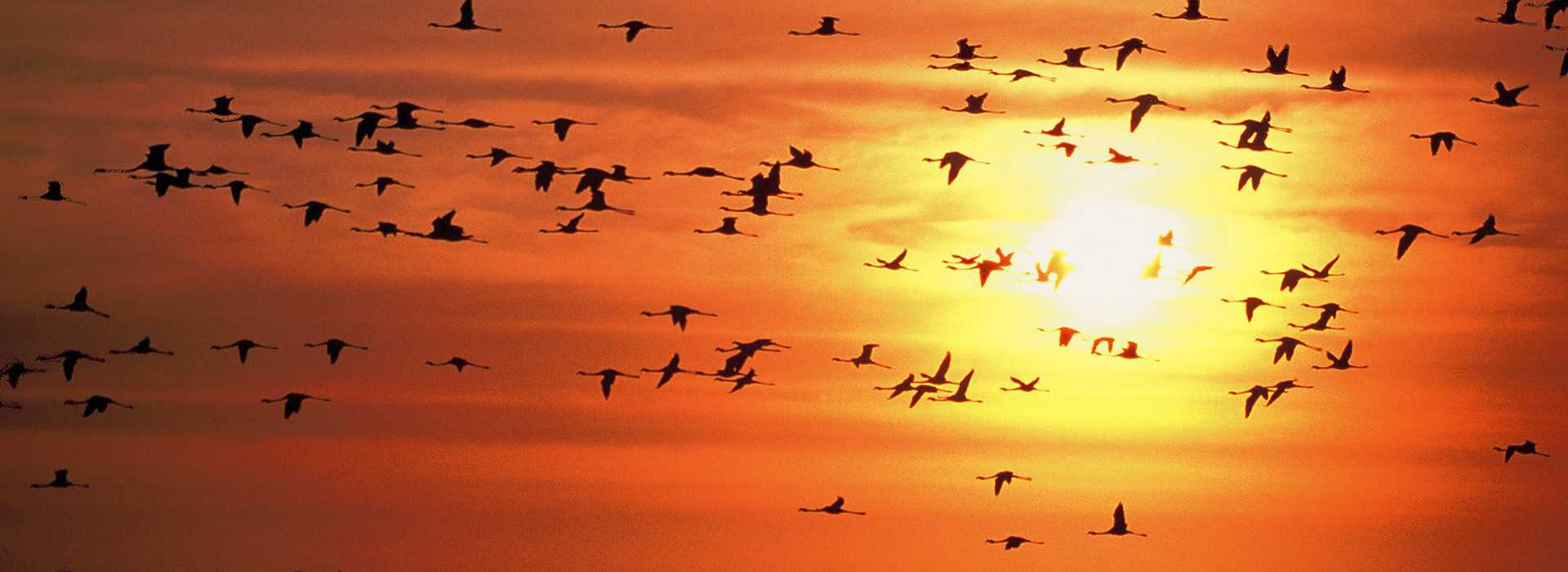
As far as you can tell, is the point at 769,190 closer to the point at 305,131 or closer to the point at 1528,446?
the point at 305,131

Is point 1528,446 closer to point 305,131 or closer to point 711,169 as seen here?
point 711,169

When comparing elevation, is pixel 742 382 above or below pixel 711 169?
below

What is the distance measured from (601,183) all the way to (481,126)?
27.9 ft

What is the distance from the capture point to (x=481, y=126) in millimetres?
115250

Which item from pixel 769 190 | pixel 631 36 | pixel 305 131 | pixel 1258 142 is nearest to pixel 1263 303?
pixel 1258 142

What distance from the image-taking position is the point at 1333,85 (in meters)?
117

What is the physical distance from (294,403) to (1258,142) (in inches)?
1660

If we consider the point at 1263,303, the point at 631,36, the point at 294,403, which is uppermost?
the point at 631,36

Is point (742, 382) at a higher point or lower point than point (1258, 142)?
lower

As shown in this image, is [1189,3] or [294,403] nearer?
[1189,3]

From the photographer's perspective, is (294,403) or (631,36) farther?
(294,403)

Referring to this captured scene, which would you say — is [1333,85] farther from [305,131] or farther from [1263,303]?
[305,131]

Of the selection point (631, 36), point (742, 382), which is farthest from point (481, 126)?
point (742, 382)

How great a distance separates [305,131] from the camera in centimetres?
11944
